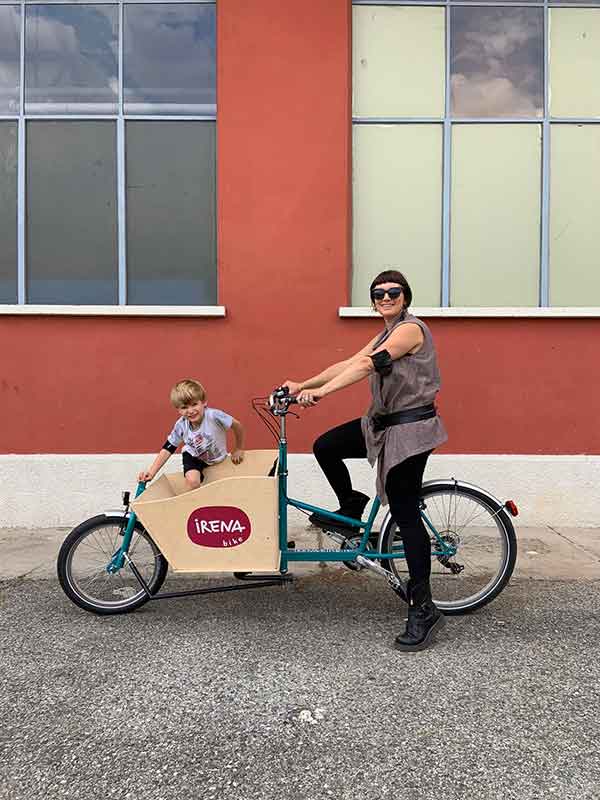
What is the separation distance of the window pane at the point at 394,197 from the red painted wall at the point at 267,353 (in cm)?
26

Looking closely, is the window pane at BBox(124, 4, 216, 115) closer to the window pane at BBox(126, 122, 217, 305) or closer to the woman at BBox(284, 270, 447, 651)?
the window pane at BBox(126, 122, 217, 305)

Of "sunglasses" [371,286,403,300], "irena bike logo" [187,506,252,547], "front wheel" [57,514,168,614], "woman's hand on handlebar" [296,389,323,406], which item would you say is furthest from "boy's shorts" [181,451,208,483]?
"sunglasses" [371,286,403,300]

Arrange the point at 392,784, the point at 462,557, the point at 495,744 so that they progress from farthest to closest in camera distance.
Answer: the point at 462,557, the point at 495,744, the point at 392,784

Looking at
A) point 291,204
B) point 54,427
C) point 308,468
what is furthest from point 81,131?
point 308,468

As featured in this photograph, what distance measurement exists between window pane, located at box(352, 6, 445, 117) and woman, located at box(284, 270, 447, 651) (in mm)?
→ 3680

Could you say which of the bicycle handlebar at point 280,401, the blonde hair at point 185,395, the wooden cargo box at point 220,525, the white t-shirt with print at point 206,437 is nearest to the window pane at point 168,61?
the blonde hair at point 185,395

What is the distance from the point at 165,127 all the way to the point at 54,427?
3066 mm

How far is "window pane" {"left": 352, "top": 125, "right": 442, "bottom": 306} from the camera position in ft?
21.4

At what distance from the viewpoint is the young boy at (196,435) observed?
13.5 feet

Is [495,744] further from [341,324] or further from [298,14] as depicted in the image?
[298,14]

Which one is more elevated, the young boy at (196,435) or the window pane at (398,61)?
the window pane at (398,61)

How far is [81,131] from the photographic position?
6.54 m

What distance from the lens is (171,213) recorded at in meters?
6.55

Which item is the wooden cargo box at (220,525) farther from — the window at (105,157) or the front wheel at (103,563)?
the window at (105,157)
